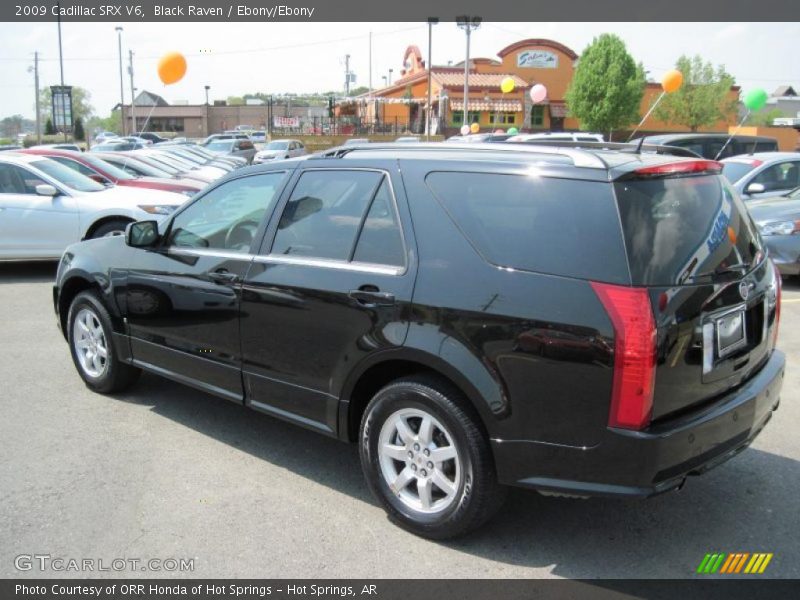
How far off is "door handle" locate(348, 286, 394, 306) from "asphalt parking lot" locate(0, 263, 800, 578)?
1.12m

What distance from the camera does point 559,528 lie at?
3531 mm

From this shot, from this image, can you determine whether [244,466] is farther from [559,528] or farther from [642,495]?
[642,495]

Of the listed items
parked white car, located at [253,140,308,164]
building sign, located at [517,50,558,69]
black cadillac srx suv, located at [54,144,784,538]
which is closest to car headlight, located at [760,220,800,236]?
black cadillac srx suv, located at [54,144,784,538]

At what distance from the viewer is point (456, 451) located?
10.5 feet

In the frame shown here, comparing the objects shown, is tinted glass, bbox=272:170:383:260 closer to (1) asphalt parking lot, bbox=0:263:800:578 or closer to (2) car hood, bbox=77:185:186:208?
(1) asphalt parking lot, bbox=0:263:800:578

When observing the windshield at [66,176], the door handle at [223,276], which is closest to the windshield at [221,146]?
the windshield at [66,176]

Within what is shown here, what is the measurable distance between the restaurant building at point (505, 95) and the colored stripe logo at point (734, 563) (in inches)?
1791

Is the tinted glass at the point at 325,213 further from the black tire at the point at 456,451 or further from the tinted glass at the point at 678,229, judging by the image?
the tinted glass at the point at 678,229

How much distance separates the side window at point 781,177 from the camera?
37.6 feet

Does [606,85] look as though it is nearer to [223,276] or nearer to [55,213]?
[55,213]

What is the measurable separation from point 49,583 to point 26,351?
4.06 meters

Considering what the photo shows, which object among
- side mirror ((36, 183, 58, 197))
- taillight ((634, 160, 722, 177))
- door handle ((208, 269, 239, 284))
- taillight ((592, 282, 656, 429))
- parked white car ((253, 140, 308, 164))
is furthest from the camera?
parked white car ((253, 140, 308, 164))

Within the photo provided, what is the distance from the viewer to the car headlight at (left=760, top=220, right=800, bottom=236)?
29.4ft

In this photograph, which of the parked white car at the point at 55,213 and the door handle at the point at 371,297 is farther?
the parked white car at the point at 55,213
